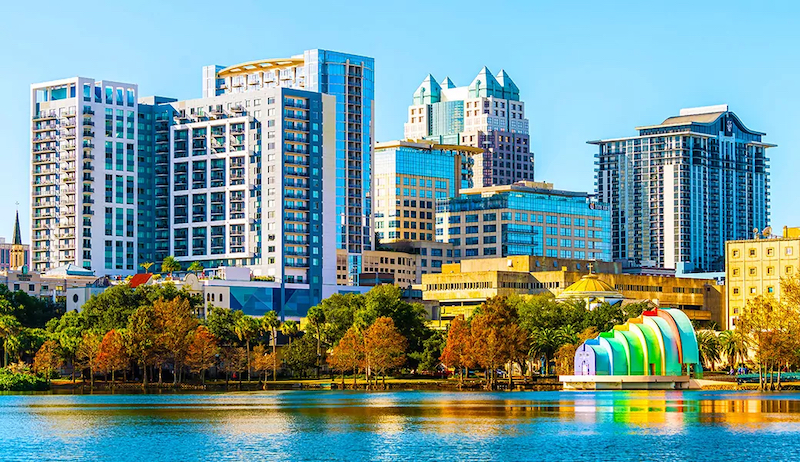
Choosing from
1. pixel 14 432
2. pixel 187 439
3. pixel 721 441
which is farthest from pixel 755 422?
pixel 14 432

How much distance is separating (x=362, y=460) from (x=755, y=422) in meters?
42.1

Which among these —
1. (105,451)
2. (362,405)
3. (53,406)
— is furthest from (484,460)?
(53,406)

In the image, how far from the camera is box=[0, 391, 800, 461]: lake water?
10606 centimetres

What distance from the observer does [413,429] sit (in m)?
125

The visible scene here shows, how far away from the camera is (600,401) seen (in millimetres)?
166375

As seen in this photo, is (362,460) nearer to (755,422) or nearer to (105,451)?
(105,451)

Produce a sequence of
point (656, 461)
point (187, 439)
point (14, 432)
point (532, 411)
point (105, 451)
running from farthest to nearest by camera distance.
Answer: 1. point (532, 411)
2. point (14, 432)
3. point (187, 439)
4. point (105, 451)
5. point (656, 461)

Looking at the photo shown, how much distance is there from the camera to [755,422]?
419 feet

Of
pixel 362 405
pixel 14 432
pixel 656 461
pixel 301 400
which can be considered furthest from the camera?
pixel 301 400

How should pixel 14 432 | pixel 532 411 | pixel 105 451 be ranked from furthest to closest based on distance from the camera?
pixel 532 411 → pixel 14 432 → pixel 105 451

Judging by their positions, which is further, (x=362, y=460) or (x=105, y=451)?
(x=105, y=451)

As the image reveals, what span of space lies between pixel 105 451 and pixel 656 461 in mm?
39947

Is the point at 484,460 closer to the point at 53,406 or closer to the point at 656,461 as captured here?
the point at 656,461

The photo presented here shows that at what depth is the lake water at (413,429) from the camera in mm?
106062
